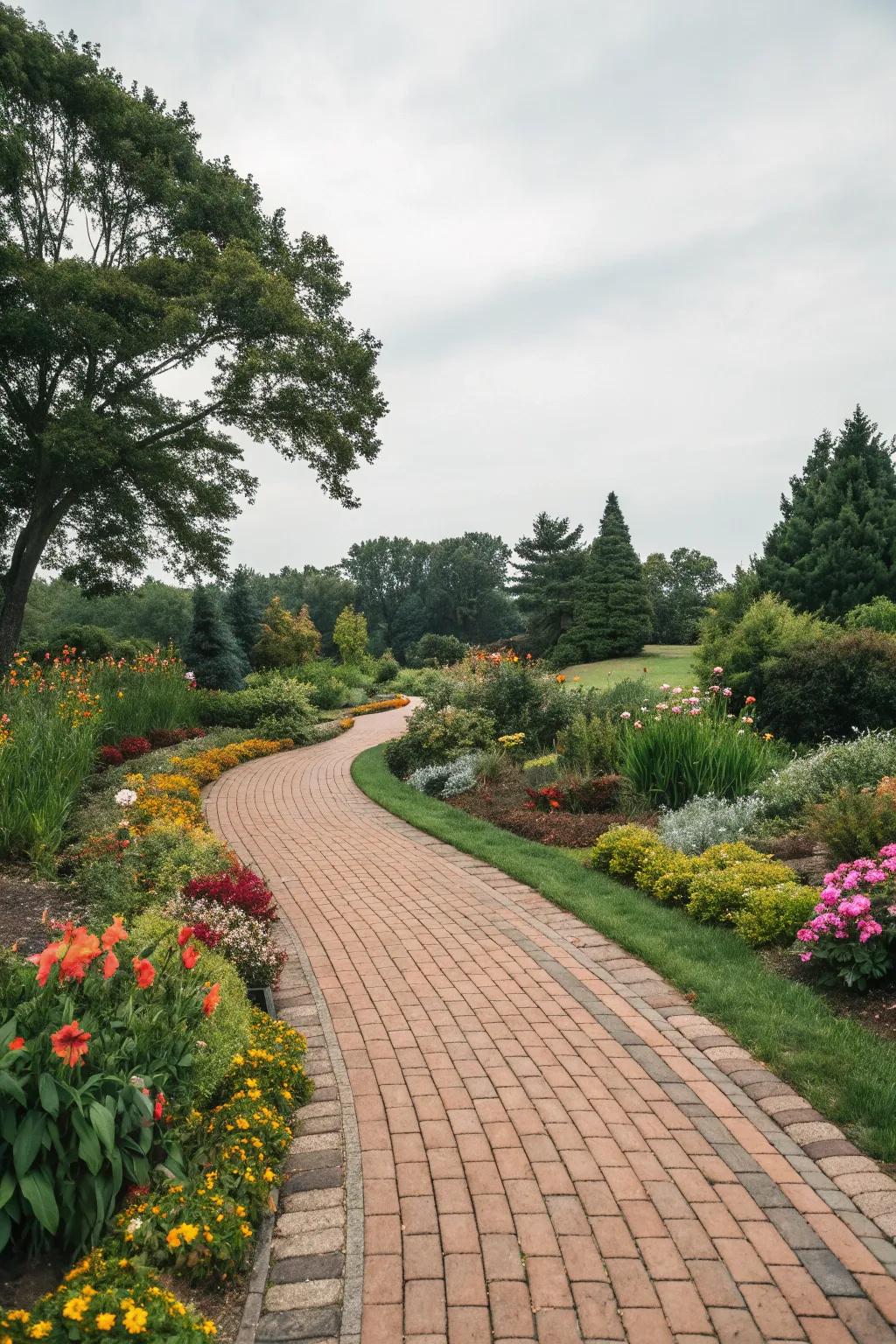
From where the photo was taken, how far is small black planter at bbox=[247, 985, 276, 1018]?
168 inches

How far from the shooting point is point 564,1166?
3.12 m

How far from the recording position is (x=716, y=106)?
23.4ft

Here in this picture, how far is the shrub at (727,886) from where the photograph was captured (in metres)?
5.61

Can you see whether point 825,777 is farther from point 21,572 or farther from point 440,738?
point 21,572

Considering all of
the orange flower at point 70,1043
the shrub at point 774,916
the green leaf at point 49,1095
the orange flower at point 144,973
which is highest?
the orange flower at point 144,973

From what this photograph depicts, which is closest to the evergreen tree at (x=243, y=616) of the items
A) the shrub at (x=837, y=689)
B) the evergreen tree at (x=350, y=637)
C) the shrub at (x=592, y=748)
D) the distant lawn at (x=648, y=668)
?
the evergreen tree at (x=350, y=637)

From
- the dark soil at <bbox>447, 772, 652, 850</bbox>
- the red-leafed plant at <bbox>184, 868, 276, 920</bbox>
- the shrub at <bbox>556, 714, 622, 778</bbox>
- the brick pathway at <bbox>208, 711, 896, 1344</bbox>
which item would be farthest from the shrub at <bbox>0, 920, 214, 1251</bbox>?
the shrub at <bbox>556, 714, 622, 778</bbox>

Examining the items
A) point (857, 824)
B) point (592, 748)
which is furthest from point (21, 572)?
point (857, 824)

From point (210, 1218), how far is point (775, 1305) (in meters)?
1.81

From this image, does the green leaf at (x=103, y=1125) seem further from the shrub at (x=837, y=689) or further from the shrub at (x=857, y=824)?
the shrub at (x=837, y=689)

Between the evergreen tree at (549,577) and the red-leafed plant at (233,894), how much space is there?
120ft

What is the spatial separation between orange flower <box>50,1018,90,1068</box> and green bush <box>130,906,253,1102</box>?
73 cm

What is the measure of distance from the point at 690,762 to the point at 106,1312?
286 inches

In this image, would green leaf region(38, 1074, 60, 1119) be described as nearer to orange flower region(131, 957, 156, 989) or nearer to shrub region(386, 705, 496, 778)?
orange flower region(131, 957, 156, 989)
